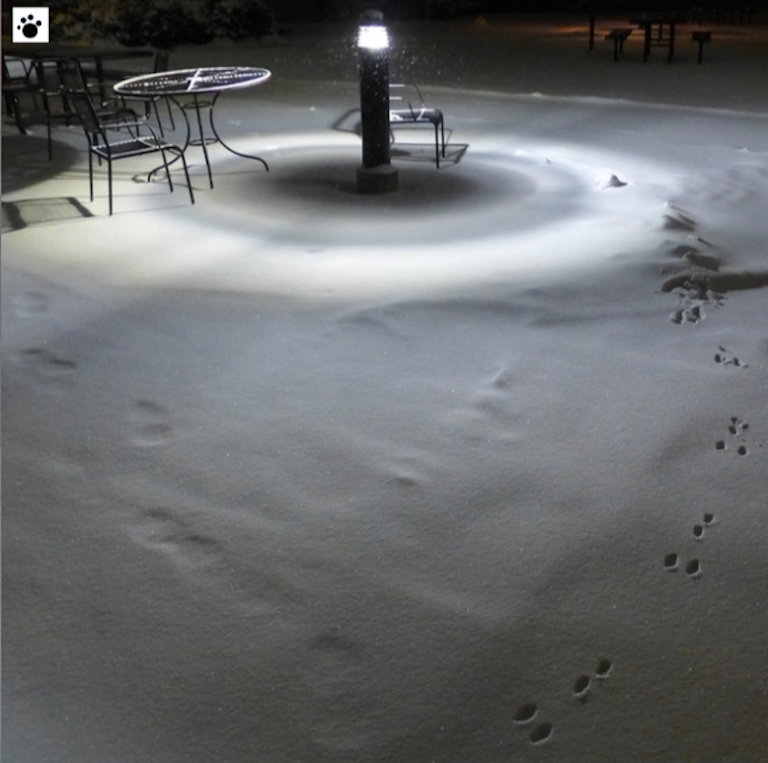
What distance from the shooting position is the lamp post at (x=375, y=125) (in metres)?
5.88

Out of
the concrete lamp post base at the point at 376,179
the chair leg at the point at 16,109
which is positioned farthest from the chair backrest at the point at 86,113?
the chair leg at the point at 16,109

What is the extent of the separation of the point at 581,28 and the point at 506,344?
18.3 metres

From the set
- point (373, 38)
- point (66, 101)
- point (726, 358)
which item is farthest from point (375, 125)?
point (66, 101)

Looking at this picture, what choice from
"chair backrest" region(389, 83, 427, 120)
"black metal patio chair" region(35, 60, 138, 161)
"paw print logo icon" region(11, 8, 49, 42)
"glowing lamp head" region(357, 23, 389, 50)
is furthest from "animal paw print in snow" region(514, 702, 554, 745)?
"chair backrest" region(389, 83, 427, 120)

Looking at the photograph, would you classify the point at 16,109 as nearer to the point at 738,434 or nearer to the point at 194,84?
the point at 194,84

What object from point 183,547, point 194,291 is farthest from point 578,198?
point 183,547

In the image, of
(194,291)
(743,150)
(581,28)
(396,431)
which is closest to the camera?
(396,431)

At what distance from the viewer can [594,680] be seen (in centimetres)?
196

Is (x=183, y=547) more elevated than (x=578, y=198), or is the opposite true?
(x=578, y=198)

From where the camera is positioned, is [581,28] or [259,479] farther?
[581,28]

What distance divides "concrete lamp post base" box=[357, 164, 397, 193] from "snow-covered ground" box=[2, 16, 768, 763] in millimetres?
197

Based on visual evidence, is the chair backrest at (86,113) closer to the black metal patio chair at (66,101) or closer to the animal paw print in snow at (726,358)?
the black metal patio chair at (66,101)

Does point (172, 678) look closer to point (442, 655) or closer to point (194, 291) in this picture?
point (442, 655)

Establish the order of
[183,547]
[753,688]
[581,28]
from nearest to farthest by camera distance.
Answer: [753,688] → [183,547] → [581,28]
